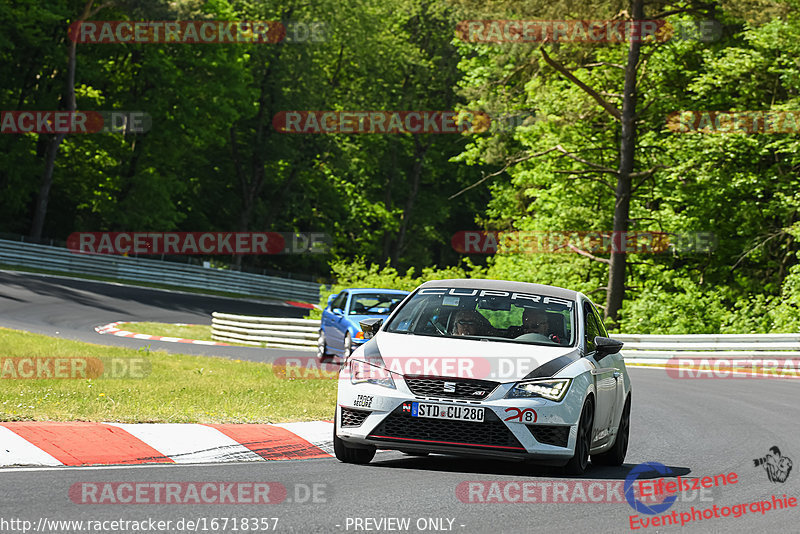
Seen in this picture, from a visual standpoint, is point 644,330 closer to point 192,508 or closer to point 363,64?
point 192,508

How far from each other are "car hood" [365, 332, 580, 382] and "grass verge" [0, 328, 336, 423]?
A: 9.11 ft

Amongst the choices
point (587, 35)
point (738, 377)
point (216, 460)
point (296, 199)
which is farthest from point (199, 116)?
point (216, 460)

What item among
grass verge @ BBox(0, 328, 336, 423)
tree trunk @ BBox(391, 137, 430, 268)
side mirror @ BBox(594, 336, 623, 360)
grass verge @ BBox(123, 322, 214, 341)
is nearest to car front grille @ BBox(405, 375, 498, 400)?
side mirror @ BBox(594, 336, 623, 360)

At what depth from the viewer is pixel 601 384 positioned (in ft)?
30.8

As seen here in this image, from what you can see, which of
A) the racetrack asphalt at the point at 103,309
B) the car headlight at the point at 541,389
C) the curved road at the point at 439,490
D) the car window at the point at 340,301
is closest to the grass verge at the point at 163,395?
the curved road at the point at 439,490

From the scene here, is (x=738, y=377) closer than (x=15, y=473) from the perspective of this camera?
No

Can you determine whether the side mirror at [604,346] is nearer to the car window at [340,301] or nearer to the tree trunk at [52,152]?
the car window at [340,301]

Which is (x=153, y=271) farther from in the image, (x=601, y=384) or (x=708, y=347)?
(x=601, y=384)

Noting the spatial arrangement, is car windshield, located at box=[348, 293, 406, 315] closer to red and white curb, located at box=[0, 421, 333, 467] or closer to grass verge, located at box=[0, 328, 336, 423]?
grass verge, located at box=[0, 328, 336, 423]

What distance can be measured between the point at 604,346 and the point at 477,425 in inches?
63.9

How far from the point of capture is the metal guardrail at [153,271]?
154 ft

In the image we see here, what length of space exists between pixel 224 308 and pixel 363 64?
93.7 ft

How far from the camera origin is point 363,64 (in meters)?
69.4

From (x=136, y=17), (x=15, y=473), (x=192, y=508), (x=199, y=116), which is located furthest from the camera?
(x=199, y=116)
